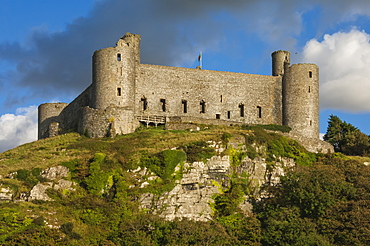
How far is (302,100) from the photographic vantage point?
3022 inches

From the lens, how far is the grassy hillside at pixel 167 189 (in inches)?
2018

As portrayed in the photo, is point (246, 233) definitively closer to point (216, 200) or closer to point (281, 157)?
point (216, 200)

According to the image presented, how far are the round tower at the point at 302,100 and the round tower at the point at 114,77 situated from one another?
18441mm

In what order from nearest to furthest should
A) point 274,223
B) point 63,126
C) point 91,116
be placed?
point 274,223 → point 91,116 → point 63,126

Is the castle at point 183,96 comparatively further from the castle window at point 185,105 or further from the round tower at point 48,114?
the round tower at point 48,114

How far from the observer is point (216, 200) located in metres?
56.6

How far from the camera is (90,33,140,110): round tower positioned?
7049 cm

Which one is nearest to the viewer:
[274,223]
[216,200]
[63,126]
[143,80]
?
[274,223]

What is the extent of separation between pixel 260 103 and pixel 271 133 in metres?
10.9

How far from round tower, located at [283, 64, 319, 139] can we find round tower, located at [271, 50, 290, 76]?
1870 millimetres

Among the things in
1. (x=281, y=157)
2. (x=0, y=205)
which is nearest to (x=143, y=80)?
(x=281, y=157)

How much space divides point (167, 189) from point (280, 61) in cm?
2950

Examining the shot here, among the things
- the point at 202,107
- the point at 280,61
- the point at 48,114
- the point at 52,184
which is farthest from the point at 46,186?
the point at 280,61

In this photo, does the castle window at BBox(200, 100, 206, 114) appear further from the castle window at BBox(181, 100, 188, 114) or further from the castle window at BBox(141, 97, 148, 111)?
the castle window at BBox(141, 97, 148, 111)
